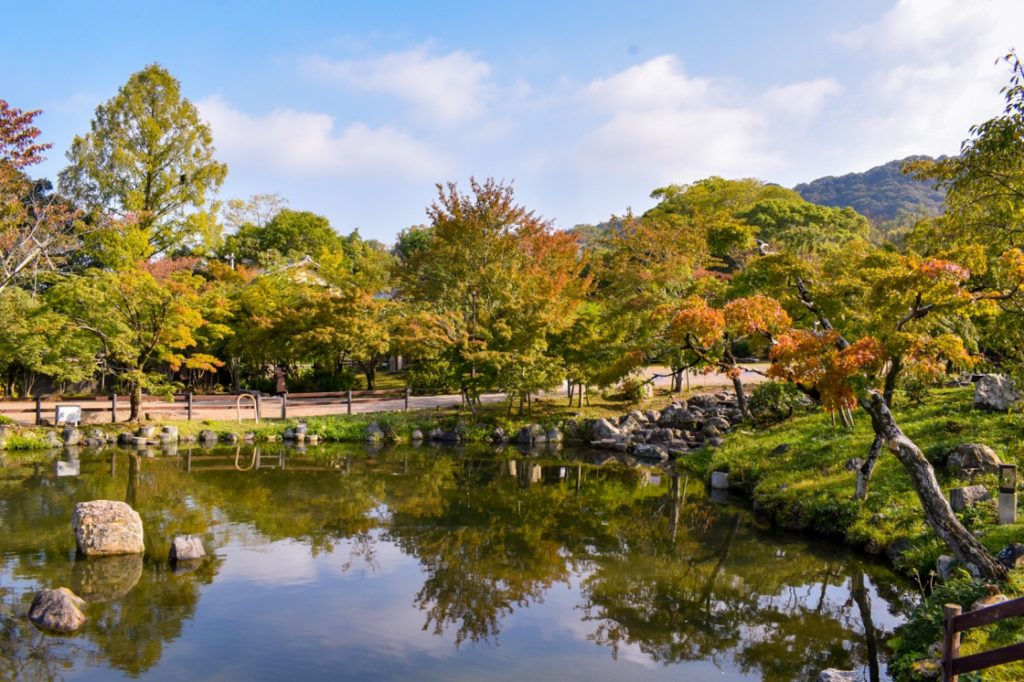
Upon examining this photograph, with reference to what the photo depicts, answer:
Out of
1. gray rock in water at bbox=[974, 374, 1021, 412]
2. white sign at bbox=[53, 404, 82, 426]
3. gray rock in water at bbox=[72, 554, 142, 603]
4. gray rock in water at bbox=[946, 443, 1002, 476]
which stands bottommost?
gray rock in water at bbox=[72, 554, 142, 603]

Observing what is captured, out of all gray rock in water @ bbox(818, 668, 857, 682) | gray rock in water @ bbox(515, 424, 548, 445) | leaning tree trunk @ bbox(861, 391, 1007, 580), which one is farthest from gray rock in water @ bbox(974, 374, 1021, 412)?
gray rock in water @ bbox(515, 424, 548, 445)

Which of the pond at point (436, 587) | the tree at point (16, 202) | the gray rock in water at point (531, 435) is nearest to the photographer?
the pond at point (436, 587)

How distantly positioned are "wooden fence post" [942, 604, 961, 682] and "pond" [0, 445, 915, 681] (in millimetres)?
1844

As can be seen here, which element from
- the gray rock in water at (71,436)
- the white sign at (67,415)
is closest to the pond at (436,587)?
the gray rock in water at (71,436)

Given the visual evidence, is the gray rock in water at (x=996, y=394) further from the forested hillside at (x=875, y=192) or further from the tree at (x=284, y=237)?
the forested hillside at (x=875, y=192)

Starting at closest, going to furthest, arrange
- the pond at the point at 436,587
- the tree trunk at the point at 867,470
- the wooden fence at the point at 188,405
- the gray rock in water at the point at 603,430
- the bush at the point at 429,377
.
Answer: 1. the pond at the point at 436,587
2. the tree trunk at the point at 867,470
3. the wooden fence at the point at 188,405
4. the gray rock in water at the point at 603,430
5. the bush at the point at 429,377

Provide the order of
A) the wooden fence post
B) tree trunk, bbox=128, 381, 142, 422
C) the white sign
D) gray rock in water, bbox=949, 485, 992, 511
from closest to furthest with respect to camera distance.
Result: the wooden fence post < gray rock in water, bbox=949, 485, 992, 511 < the white sign < tree trunk, bbox=128, 381, 142, 422

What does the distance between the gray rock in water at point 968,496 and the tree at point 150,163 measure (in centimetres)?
3153

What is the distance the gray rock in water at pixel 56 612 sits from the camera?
7.89 m

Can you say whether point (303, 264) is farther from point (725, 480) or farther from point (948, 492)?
point (948, 492)

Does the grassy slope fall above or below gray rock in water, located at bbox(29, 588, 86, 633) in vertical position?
above

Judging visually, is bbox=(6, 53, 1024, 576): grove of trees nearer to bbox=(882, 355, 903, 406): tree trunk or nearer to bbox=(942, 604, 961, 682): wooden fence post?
bbox=(882, 355, 903, 406): tree trunk

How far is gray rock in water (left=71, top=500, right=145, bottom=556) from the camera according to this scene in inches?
404

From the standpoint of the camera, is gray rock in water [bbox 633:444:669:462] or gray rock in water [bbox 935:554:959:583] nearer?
gray rock in water [bbox 935:554:959:583]
